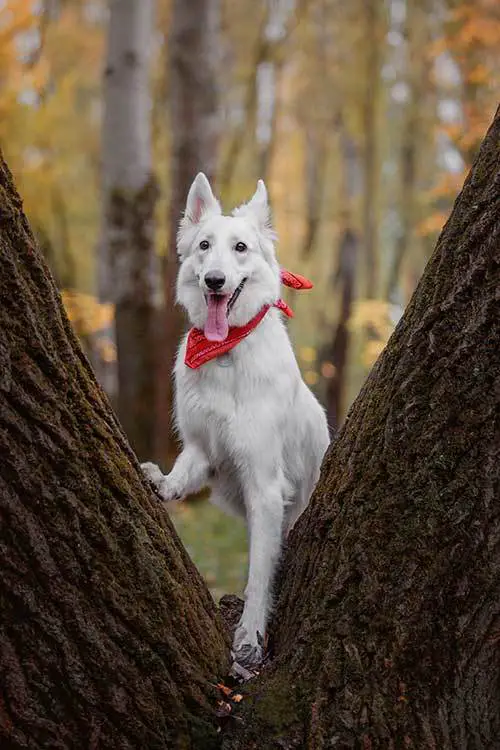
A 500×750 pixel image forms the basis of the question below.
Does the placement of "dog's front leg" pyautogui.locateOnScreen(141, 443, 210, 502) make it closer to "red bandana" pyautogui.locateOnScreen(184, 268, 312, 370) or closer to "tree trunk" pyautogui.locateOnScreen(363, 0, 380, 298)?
"red bandana" pyautogui.locateOnScreen(184, 268, 312, 370)

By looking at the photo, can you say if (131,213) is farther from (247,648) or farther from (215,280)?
(247,648)

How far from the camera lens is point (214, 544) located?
8.97 meters

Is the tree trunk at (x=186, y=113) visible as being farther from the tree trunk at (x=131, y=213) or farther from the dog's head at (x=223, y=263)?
the dog's head at (x=223, y=263)

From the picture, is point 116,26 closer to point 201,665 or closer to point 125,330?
point 125,330

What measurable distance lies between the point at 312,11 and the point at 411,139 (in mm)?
3616

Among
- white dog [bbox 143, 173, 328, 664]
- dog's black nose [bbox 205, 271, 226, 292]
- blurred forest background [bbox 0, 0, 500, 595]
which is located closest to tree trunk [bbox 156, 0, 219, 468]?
blurred forest background [bbox 0, 0, 500, 595]

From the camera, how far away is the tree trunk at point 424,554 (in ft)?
7.16

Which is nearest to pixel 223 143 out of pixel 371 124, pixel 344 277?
pixel 371 124

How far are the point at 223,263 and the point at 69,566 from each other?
163 cm

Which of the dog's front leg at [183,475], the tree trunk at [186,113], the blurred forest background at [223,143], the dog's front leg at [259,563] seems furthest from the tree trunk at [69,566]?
the tree trunk at [186,113]

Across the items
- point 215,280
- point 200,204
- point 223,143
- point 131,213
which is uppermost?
point 223,143

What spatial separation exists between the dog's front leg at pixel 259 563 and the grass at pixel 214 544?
147 inches

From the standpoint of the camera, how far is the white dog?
10.9 feet

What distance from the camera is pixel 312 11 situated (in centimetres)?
1803
